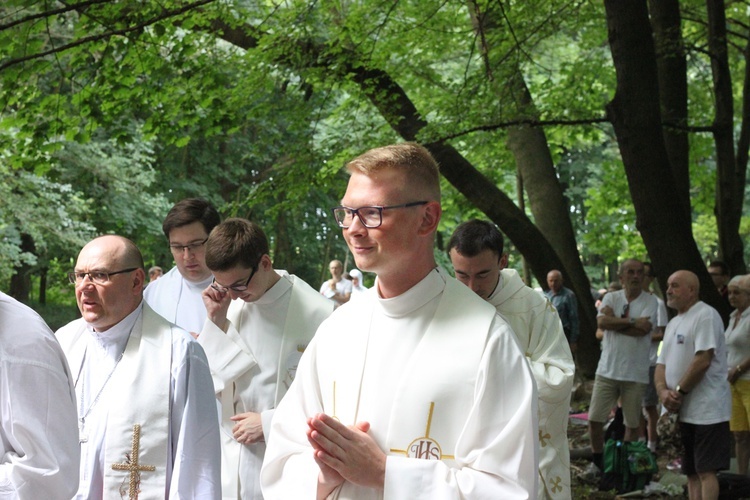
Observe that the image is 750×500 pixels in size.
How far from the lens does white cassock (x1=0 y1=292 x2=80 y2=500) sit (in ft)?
10.4

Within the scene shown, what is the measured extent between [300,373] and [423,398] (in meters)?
0.58

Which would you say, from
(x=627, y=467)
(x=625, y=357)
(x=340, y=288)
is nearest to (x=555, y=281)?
(x=625, y=357)

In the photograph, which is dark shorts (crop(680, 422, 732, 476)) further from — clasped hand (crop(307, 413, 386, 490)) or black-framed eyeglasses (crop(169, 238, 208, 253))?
clasped hand (crop(307, 413, 386, 490))

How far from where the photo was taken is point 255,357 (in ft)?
17.1

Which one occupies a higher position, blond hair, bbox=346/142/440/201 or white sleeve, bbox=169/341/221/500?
blond hair, bbox=346/142/440/201

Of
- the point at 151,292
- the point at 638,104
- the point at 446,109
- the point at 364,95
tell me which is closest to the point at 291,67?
the point at 364,95

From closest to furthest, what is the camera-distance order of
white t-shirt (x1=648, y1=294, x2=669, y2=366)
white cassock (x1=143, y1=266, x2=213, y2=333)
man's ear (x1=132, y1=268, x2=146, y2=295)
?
man's ear (x1=132, y1=268, x2=146, y2=295) < white cassock (x1=143, y1=266, x2=213, y2=333) < white t-shirt (x1=648, y1=294, x2=669, y2=366)

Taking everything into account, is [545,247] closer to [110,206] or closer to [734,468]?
[734,468]

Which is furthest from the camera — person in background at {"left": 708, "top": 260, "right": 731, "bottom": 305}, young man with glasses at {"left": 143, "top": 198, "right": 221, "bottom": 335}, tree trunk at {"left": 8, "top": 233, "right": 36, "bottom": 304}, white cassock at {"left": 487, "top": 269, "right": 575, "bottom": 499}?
tree trunk at {"left": 8, "top": 233, "right": 36, "bottom": 304}

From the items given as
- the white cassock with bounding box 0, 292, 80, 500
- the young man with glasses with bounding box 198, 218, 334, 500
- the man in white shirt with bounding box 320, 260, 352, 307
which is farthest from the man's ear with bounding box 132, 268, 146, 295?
the man in white shirt with bounding box 320, 260, 352, 307

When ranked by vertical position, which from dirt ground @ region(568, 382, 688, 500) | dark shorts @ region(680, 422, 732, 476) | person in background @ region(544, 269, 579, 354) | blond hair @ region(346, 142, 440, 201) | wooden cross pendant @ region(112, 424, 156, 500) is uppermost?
blond hair @ region(346, 142, 440, 201)

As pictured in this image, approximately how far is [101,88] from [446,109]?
417 centimetres

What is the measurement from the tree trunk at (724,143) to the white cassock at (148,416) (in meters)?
9.63

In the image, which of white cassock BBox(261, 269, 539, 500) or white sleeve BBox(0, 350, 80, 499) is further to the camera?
white sleeve BBox(0, 350, 80, 499)
